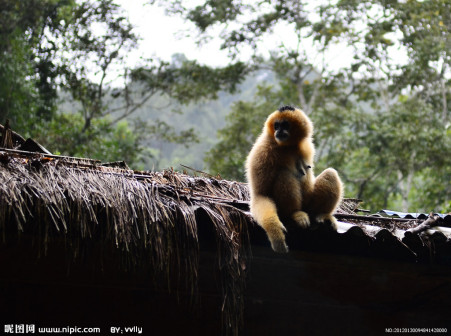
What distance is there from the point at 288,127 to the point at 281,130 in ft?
0.29

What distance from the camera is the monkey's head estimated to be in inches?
172

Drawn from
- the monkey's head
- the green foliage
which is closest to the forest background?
the green foliage

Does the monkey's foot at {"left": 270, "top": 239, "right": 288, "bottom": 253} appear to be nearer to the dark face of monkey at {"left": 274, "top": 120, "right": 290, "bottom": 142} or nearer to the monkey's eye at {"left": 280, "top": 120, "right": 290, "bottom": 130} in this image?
the dark face of monkey at {"left": 274, "top": 120, "right": 290, "bottom": 142}

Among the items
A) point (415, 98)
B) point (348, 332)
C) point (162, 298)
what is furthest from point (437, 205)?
point (162, 298)

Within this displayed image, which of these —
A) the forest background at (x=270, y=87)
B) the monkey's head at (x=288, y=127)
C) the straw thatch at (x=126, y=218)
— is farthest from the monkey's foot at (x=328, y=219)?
the forest background at (x=270, y=87)

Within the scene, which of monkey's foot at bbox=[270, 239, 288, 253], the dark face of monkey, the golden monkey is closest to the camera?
monkey's foot at bbox=[270, 239, 288, 253]

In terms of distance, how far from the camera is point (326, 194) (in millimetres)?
4258

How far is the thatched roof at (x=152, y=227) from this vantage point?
11.1 feet

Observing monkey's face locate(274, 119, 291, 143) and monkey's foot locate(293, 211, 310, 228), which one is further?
monkey's face locate(274, 119, 291, 143)

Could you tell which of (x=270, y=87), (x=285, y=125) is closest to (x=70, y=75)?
(x=270, y=87)

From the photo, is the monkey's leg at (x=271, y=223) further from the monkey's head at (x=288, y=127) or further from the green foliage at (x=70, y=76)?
the green foliage at (x=70, y=76)

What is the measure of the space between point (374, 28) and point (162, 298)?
13.8 metres

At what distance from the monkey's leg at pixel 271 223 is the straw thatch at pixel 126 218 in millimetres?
127

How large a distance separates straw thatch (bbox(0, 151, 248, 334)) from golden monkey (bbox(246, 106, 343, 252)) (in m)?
0.43
